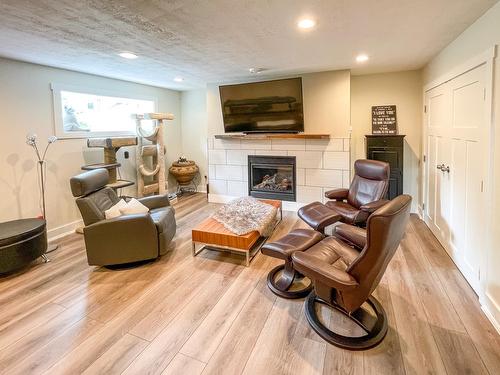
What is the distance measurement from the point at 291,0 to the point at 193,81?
140 inches

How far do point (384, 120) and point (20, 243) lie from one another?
17.1 feet

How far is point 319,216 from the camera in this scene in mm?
3314

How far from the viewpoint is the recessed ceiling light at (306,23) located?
7.86 ft

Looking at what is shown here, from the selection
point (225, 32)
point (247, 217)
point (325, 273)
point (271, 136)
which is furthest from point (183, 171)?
point (325, 273)

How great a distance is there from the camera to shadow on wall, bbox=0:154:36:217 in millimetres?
3541

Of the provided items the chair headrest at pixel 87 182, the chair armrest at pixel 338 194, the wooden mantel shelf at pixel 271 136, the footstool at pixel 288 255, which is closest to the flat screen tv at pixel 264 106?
the wooden mantel shelf at pixel 271 136

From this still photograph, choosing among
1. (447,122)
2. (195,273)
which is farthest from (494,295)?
(195,273)

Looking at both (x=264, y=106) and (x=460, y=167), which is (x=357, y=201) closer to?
(x=460, y=167)

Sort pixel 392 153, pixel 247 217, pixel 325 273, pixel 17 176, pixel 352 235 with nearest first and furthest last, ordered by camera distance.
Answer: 1. pixel 325 273
2. pixel 352 235
3. pixel 247 217
4. pixel 17 176
5. pixel 392 153

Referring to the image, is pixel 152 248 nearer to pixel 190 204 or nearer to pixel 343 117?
pixel 190 204

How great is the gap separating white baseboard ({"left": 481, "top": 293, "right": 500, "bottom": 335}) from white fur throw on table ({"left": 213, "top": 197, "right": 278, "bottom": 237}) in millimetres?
2032

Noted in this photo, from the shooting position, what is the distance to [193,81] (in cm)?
527

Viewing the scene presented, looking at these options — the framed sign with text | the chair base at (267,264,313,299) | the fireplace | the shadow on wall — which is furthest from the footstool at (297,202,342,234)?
the shadow on wall

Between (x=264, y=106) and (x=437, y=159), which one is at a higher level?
(x=264, y=106)
